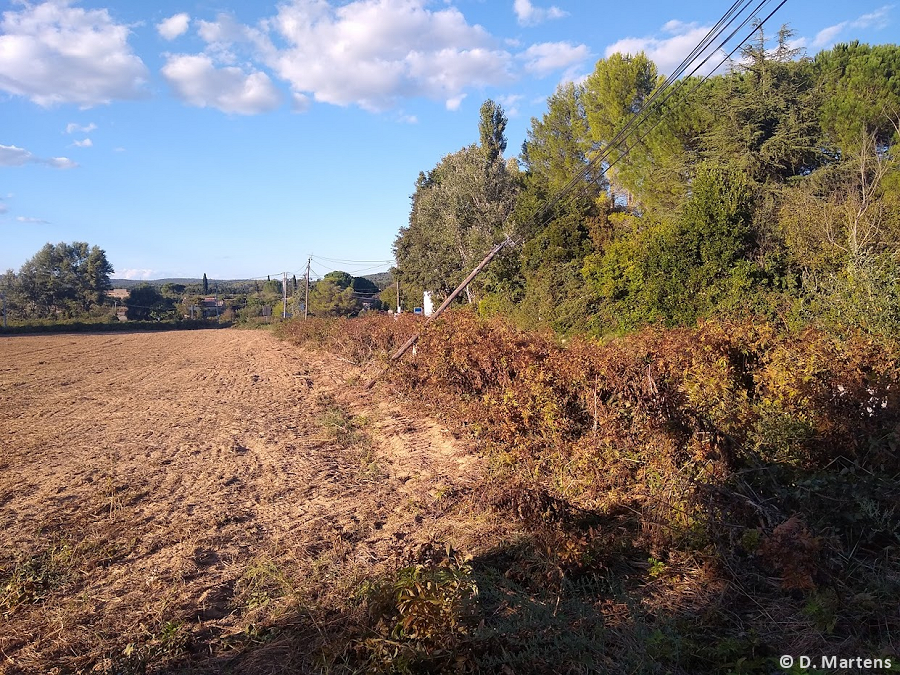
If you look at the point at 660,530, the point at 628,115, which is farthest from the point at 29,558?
the point at 628,115

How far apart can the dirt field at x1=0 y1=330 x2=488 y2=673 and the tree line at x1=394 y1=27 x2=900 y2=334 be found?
583cm

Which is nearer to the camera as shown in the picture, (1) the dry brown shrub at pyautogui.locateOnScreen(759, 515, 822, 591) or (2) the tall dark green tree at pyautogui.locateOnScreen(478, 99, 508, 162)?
(1) the dry brown shrub at pyautogui.locateOnScreen(759, 515, 822, 591)

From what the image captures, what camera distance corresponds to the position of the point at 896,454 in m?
4.41

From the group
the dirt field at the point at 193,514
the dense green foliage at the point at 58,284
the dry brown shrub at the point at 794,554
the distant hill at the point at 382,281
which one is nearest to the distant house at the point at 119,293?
the dense green foliage at the point at 58,284

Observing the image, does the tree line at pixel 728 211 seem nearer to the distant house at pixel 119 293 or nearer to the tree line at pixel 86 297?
the tree line at pixel 86 297

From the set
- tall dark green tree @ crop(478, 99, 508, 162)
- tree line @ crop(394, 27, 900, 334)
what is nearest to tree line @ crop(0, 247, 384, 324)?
tall dark green tree @ crop(478, 99, 508, 162)

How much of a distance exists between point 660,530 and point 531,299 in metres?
14.2

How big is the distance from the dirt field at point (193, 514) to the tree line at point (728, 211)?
583cm

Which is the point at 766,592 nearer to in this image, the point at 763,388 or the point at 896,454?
the point at 896,454

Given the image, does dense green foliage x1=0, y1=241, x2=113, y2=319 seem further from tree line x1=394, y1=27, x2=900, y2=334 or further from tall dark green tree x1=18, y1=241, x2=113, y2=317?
tree line x1=394, y1=27, x2=900, y2=334

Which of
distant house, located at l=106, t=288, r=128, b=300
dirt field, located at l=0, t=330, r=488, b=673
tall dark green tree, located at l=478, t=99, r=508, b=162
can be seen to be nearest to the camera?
dirt field, located at l=0, t=330, r=488, b=673

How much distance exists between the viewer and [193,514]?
243 inches

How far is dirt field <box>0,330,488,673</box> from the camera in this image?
158 inches

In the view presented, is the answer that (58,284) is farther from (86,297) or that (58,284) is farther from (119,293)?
(119,293)
